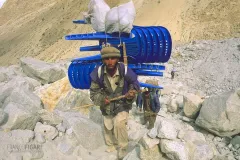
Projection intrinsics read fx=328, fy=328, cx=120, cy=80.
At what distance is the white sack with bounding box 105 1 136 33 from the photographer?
5.05 metres

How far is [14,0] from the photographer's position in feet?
146

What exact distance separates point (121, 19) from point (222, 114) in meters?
2.09

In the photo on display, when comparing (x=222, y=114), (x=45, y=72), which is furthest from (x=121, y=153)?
(x=45, y=72)

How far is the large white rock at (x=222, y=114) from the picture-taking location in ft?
15.9

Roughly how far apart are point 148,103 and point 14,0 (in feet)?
140

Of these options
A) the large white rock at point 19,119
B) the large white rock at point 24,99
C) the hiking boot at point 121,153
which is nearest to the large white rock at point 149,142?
the hiking boot at point 121,153

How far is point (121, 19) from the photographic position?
5.04 metres

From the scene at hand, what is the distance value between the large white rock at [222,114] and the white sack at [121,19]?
1750 millimetres

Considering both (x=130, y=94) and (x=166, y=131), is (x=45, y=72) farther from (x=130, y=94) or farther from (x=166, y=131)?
(x=166, y=131)

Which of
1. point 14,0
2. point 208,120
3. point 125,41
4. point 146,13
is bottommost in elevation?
point 14,0

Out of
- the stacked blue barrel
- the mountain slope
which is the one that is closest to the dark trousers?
the stacked blue barrel

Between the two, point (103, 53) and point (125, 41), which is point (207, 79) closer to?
point (125, 41)

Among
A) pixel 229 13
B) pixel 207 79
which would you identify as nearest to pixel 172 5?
pixel 229 13

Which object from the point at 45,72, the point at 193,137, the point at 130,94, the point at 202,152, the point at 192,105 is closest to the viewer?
the point at 130,94
